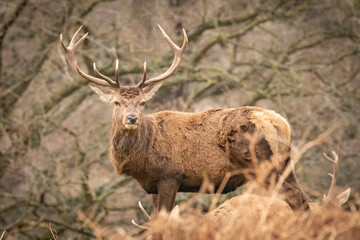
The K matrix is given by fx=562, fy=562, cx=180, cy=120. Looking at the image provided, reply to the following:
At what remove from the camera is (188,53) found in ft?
42.6

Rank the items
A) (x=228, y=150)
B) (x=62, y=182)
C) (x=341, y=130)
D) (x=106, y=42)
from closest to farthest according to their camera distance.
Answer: (x=228, y=150)
(x=62, y=182)
(x=106, y=42)
(x=341, y=130)

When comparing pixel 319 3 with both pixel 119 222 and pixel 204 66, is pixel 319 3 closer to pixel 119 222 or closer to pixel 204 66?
pixel 204 66

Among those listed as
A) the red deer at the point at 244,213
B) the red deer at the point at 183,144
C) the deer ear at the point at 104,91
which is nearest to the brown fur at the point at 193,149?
the red deer at the point at 183,144

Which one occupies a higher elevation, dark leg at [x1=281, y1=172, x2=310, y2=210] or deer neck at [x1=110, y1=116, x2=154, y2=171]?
deer neck at [x1=110, y1=116, x2=154, y2=171]

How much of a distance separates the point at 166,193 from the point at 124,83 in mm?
6706

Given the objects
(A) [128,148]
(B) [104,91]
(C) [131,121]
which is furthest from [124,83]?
(C) [131,121]

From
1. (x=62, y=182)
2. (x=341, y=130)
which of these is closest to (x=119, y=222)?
(x=62, y=182)

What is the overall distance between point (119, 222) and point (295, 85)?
492cm

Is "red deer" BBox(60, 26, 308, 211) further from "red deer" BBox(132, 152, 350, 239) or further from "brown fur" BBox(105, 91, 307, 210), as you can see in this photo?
"red deer" BBox(132, 152, 350, 239)

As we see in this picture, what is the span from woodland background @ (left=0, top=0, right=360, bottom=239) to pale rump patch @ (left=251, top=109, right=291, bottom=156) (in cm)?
594

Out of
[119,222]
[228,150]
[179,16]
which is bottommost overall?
[119,222]

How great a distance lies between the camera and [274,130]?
5.92m

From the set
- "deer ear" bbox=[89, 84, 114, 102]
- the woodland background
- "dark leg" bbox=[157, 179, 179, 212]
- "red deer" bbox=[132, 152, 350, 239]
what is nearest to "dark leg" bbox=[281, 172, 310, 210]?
"red deer" bbox=[132, 152, 350, 239]

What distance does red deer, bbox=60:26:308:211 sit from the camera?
5977 mm
